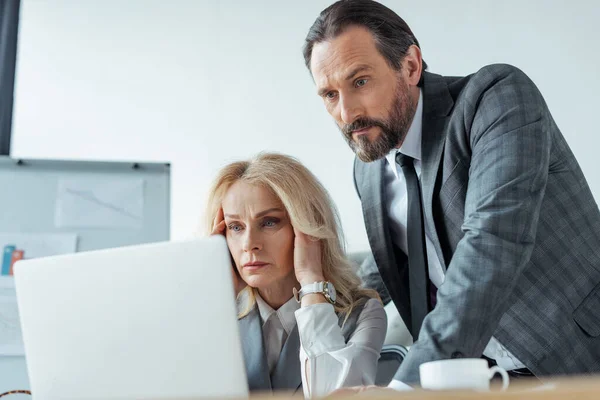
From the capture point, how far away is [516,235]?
1280 mm

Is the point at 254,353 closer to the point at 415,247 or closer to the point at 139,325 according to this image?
the point at 415,247

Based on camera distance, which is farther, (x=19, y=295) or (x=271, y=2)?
(x=271, y=2)

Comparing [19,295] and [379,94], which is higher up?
[379,94]

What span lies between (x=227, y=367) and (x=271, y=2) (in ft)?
7.92

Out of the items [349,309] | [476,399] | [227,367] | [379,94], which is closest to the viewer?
[476,399]

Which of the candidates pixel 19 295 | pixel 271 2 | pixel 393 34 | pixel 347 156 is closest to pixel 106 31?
pixel 271 2

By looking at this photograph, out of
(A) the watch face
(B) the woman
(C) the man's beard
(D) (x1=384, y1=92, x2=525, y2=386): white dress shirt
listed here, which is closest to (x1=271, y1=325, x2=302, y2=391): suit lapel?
(B) the woman

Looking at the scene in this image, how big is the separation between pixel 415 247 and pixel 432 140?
244 millimetres

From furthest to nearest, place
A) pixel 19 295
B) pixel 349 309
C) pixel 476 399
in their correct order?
pixel 349 309, pixel 19 295, pixel 476 399

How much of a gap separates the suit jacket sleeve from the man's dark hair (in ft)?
0.72

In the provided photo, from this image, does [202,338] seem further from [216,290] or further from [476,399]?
[476,399]

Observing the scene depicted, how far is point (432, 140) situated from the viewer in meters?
1.60

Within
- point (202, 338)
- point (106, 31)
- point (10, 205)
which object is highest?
point (106, 31)

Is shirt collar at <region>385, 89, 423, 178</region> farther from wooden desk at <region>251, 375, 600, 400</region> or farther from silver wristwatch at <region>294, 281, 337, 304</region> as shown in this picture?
wooden desk at <region>251, 375, 600, 400</region>
